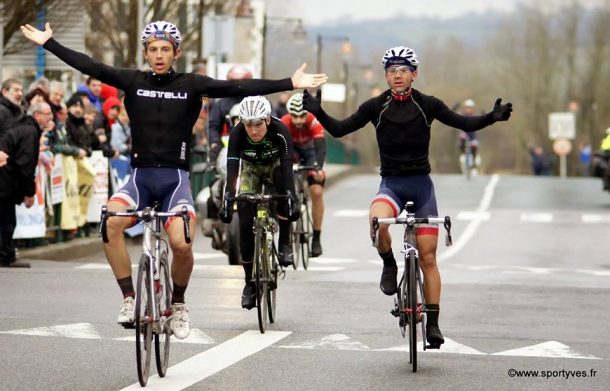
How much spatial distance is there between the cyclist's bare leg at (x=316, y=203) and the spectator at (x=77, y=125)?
4.36m

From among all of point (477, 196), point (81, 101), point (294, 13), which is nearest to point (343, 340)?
point (81, 101)

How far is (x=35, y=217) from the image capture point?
2127 cm

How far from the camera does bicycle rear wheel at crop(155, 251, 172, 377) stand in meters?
10.3

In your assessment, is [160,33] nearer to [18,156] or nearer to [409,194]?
[409,194]

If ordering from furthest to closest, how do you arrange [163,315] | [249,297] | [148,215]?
[249,297]
[163,315]
[148,215]

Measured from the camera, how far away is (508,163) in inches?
6791

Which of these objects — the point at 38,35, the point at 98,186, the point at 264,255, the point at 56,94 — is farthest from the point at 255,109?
the point at 98,186

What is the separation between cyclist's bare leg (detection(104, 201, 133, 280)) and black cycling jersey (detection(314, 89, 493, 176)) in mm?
1724

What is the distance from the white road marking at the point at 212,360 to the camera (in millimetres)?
10164

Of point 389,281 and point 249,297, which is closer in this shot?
point 389,281

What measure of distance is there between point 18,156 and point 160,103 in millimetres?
7879

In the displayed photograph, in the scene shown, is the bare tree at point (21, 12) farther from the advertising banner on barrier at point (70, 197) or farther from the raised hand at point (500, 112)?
the raised hand at point (500, 112)

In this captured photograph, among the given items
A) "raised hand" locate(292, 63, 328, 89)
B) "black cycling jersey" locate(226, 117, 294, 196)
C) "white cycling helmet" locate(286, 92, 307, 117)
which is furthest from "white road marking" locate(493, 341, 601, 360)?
"white cycling helmet" locate(286, 92, 307, 117)

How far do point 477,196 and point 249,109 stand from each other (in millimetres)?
28903
